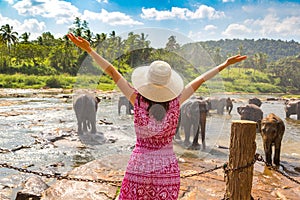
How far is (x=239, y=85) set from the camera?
50094 mm

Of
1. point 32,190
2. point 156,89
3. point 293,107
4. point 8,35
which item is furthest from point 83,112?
point 8,35

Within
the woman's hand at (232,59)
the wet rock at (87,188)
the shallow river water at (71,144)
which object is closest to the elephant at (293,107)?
the shallow river water at (71,144)

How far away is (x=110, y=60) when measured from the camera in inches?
116

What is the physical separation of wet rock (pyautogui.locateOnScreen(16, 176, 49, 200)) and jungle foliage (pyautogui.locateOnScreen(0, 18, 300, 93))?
1576 mm

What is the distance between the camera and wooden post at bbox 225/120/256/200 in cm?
307

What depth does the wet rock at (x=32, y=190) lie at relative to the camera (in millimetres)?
4523

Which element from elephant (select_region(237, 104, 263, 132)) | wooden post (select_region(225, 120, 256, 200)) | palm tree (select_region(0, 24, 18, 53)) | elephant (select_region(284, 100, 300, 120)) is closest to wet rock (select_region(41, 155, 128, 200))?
wooden post (select_region(225, 120, 256, 200))

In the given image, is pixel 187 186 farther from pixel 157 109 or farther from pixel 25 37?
pixel 25 37

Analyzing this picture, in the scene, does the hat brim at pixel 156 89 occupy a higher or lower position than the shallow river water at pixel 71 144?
higher

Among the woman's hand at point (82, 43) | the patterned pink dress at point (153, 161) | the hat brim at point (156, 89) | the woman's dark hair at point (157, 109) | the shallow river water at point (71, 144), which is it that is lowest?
the shallow river water at point (71, 144)

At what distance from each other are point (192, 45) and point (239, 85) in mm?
48968

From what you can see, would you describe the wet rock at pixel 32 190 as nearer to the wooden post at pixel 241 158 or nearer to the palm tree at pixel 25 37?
the wooden post at pixel 241 158

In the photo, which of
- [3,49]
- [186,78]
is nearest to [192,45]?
[186,78]

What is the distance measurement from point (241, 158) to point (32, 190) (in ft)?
9.97
